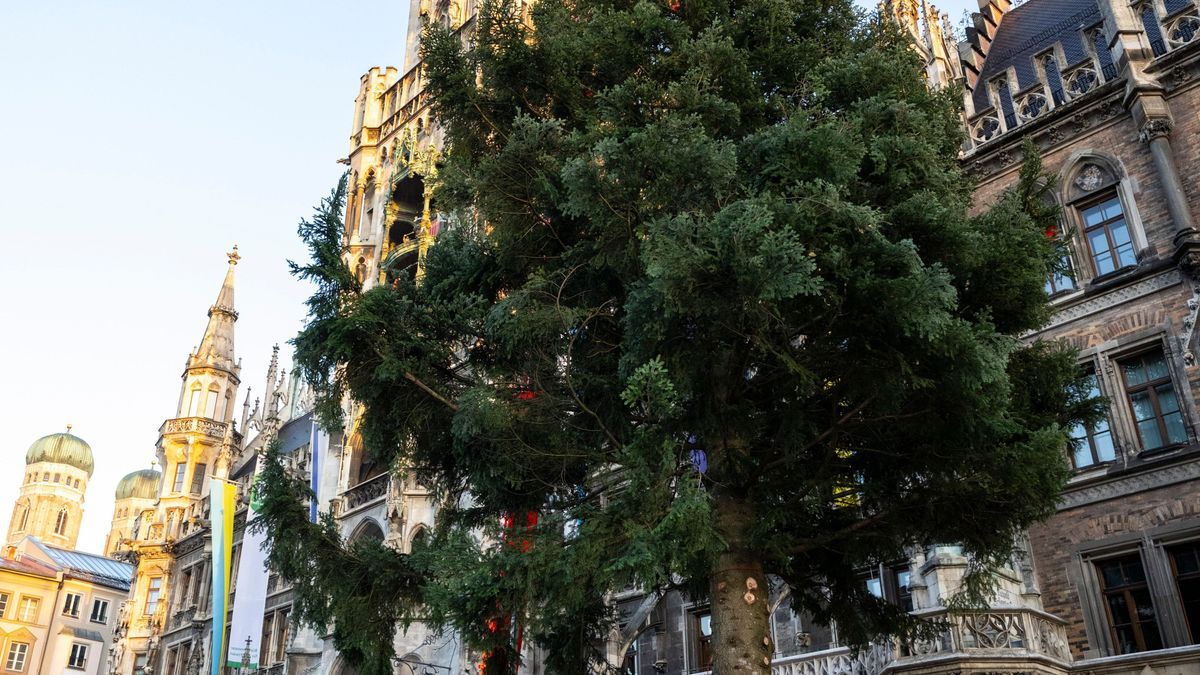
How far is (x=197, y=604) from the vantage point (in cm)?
4053

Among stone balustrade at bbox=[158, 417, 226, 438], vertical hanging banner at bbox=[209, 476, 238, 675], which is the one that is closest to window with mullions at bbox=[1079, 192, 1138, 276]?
vertical hanging banner at bbox=[209, 476, 238, 675]

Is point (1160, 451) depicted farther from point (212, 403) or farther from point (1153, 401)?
point (212, 403)

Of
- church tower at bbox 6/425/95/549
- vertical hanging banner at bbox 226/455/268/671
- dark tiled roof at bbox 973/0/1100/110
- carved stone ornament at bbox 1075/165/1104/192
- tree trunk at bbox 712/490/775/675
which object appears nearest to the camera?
tree trunk at bbox 712/490/775/675

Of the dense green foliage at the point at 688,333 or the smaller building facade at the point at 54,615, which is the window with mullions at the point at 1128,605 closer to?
the dense green foliage at the point at 688,333

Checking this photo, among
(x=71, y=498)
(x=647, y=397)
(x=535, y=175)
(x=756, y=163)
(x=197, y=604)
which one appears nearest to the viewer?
(x=647, y=397)

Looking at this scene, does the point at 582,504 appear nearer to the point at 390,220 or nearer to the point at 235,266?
the point at 390,220

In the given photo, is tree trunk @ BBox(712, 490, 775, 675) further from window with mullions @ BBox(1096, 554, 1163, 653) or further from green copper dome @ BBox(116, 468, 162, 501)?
green copper dome @ BBox(116, 468, 162, 501)

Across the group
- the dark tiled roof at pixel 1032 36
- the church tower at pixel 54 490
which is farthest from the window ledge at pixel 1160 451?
the church tower at pixel 54 490

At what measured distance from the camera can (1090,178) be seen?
61.6 feet

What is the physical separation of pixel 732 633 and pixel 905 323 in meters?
3.68

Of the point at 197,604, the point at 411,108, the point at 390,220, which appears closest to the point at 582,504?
the point at 390,220

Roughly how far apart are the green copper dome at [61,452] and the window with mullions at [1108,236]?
115 metres

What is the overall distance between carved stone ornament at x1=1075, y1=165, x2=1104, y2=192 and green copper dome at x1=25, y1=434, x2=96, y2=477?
11519cm

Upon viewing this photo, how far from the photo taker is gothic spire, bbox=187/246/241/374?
48.0m
